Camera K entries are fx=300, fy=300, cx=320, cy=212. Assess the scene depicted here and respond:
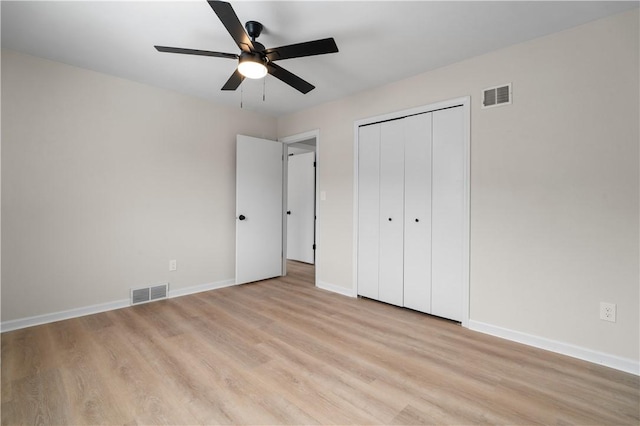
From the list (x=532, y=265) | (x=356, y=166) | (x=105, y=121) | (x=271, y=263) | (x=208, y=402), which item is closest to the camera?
(x=208, y=402)

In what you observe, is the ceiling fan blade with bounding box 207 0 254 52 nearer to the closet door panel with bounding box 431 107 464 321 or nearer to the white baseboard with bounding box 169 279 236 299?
the closet door panel with bounding box 431 107 464 321

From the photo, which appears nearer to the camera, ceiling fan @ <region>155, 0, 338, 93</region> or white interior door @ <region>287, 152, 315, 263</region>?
ceiling fan @ <region>155, 0, 338, 93</region>

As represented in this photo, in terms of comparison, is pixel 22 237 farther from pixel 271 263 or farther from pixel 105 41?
pixel 271 263

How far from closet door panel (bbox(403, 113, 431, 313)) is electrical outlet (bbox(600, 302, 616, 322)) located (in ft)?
4.27

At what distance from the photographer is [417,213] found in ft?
10.5

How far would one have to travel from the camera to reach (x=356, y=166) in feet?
12.3

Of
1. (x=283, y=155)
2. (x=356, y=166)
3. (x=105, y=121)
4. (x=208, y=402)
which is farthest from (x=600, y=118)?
(x=105, y=121)

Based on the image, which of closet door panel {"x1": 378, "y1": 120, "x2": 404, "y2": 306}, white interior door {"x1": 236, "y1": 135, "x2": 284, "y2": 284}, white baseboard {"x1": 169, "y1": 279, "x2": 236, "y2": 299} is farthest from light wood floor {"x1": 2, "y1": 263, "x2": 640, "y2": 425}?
white interior door {"x1": 236, "y1": 135, "x2": 284, "y2": 284}

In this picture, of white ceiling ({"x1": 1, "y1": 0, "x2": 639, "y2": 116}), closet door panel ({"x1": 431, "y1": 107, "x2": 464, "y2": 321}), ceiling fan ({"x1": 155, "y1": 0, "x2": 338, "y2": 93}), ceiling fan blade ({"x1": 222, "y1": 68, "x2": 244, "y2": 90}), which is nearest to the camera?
ceiling fan ({"x1": 155, "y1": 0, "x2": 338, "y2": 93})

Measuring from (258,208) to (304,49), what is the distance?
2.72 meters

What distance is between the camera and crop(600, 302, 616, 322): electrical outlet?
2133 mm

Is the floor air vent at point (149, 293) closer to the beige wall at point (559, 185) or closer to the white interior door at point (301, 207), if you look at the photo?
the white interior door at point (301, 207)

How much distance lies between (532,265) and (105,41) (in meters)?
4.02

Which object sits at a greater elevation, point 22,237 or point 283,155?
point 283,155
